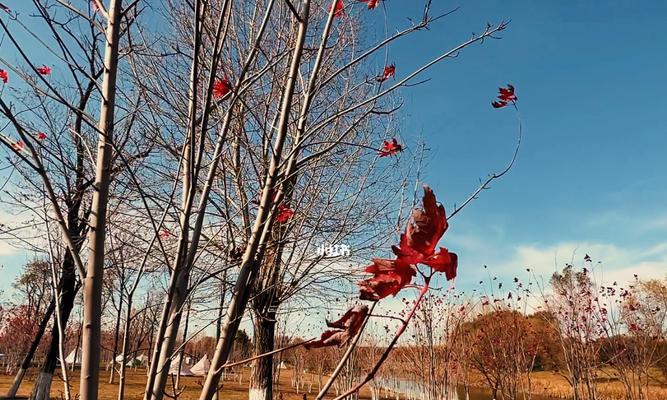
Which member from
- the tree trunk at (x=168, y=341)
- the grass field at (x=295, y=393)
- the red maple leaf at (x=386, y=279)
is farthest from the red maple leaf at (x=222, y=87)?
the grass field at (x=295, y=393)

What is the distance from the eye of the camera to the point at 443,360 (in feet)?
29.8

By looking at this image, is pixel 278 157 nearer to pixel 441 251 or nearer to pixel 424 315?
pixel 441 251

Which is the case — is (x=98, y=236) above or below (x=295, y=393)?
above

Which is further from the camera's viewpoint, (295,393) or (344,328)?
(295,393)

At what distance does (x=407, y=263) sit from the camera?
66 centimetres

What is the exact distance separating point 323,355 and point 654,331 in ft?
46.3

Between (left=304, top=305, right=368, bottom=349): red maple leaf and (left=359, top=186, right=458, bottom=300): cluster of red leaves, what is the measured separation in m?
0.03

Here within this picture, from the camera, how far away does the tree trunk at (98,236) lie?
0.82 metres

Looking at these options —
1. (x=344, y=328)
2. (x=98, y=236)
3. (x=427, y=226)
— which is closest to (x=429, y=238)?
(x=427, y=226)

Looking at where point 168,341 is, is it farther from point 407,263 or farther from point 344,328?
point 407,263

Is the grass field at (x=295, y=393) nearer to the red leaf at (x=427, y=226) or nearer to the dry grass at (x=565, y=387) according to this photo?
the dry grass at (x=565, y=387)

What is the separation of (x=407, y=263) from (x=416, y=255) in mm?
17

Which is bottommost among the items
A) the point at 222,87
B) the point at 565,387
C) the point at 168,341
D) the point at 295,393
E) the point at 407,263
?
the point at 295,393

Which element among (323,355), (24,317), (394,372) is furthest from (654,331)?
(24,317)
